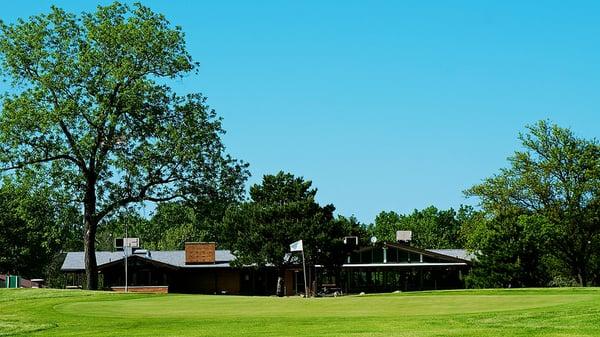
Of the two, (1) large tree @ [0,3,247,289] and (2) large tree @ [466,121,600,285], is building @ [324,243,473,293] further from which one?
(1) large tree @ [0,3,247,289]

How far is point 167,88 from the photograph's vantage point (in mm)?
52188

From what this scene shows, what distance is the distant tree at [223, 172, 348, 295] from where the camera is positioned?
65.4 meters

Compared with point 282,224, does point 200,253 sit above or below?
below

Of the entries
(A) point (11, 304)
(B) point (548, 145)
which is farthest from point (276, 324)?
(B) point (548, 145)

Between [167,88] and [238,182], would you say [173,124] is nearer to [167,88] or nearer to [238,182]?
[167,88]

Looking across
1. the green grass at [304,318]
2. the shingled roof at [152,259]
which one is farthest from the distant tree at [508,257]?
the green grass at [304,318]

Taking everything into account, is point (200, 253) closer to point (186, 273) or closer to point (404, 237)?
point (186, 273)

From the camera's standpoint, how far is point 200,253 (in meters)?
78.0

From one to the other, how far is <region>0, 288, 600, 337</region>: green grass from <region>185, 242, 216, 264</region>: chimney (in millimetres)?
43729

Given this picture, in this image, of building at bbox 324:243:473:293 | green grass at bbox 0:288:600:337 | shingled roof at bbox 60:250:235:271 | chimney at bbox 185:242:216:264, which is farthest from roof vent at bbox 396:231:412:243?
green grass at bbox 0:288:600:337

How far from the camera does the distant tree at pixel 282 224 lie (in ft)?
214

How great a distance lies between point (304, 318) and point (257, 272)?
181ft

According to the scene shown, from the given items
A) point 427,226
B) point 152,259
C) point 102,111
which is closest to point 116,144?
point 102,111

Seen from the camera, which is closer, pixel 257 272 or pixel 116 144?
pixel 116 144
